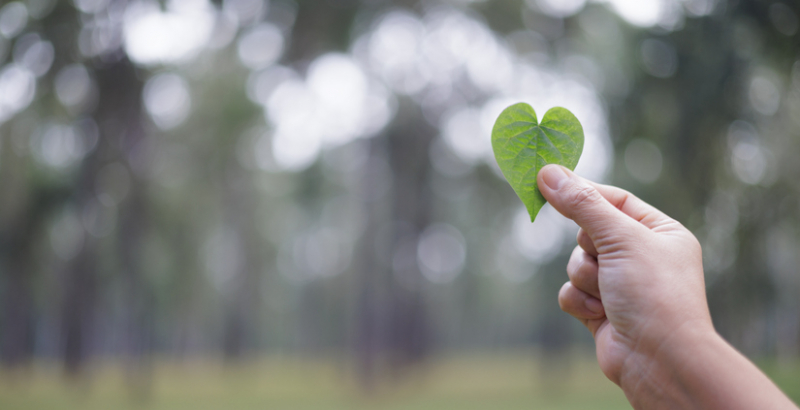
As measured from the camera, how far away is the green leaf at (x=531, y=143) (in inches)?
64.9

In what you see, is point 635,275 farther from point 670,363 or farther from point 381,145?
point 381,145

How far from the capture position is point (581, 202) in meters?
1.71

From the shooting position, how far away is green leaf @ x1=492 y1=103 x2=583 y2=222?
165 centimetres

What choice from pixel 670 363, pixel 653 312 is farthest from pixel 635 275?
pixel 670 363

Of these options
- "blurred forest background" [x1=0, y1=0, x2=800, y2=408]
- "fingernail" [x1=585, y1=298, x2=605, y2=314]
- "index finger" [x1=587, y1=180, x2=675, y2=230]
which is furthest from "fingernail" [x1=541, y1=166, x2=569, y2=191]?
"blurred forest background" [x1=0, y1=0, x2=800, y2=408]

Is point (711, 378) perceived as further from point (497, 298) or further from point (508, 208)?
point (497, 298)

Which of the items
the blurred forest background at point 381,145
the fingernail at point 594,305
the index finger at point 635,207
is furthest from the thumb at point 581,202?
the blurred forest background at point 381,145

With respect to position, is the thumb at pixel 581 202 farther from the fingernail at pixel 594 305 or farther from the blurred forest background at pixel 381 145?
the blurred forest background at pixel 381 145

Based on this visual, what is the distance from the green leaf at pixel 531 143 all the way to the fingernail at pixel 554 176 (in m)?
0.04

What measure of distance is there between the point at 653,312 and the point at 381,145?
1286 centimetres

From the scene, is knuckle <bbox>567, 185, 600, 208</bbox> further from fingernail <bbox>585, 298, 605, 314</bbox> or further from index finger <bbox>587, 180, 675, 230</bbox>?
fingernail <bbox>585, 298, 605, 314</bbox>

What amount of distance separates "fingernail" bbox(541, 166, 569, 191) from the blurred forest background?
223 inches

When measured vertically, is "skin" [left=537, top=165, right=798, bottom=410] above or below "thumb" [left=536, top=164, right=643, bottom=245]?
below

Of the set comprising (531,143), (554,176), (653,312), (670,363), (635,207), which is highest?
(531,143)
